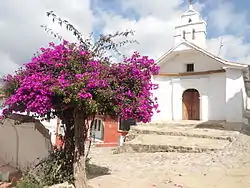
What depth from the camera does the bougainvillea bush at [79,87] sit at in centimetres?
512

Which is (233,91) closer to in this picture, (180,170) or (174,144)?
(174,144)

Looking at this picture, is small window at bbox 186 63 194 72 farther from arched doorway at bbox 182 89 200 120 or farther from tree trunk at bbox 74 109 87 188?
tree trunk at bbox 74 109 87 188

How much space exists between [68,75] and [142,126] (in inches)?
470

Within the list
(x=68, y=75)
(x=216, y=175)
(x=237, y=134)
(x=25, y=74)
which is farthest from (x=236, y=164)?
(x=25, y=74)

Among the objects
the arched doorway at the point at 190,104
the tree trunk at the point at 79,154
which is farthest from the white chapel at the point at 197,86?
the tree trunk at the point at 79,154

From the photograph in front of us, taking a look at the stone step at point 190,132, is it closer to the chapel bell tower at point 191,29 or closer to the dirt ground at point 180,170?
the dirt ground at point 180,170

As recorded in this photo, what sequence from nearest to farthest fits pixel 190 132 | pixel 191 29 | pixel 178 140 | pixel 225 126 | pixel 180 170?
pixel 180 170, pixel 178 140, pixel 190 132, pixel 225 126, pixel 191 29

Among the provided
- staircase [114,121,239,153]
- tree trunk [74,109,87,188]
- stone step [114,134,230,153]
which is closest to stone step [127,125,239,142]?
staircase [114,121,239,153]

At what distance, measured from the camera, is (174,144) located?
1227 cm

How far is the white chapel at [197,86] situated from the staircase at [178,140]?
73.9 inches

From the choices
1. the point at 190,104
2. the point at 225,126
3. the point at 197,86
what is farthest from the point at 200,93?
the point at 225,126

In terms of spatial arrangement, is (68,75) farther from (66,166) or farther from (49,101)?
(66,166)

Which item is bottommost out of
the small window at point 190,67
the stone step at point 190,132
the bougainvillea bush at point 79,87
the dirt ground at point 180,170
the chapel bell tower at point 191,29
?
the dirt ground at point 180,170

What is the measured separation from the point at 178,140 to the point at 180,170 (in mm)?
4518
